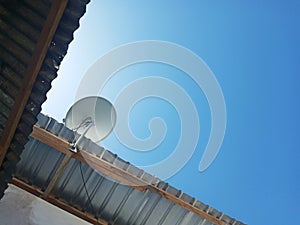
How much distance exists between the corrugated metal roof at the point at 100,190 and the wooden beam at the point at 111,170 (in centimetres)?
5

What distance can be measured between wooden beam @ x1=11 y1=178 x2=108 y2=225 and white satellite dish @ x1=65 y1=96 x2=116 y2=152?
1033 mm

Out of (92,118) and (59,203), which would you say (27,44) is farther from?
(59,203)

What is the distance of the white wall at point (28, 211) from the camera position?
4629 mm

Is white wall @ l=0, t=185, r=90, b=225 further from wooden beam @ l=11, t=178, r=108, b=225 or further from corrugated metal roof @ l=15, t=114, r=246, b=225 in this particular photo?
corrugated metal roof @ l=15, t=114, r=246, b=225

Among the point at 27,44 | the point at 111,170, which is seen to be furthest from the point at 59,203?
the point at 27,44

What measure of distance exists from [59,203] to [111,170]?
938 mm

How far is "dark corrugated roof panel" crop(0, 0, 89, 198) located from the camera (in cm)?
216

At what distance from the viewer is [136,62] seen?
553 cm

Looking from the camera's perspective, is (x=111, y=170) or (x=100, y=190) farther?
(x=100, y=190)

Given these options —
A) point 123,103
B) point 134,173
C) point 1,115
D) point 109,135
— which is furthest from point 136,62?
point 1,115

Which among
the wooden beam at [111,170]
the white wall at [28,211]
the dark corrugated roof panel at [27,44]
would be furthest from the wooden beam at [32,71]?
the white wall at [28,211]

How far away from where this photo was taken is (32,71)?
7.52 feet

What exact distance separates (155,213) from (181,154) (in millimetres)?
901

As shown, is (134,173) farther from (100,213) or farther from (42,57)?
(42,57)
